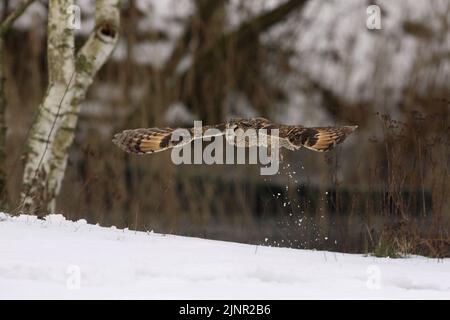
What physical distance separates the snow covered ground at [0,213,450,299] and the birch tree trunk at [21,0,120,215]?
177 cm

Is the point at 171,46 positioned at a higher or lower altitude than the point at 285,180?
higher

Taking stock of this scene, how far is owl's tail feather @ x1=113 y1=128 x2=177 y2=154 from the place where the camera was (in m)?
7.02

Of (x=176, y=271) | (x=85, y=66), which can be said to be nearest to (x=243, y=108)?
(x=85, y=66)

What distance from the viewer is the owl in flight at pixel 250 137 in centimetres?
685

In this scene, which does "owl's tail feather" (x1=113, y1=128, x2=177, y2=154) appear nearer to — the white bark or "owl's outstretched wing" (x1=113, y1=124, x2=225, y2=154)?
"owl's outstretched wing" (x1=113, y1=124, x2=225, y2=154)

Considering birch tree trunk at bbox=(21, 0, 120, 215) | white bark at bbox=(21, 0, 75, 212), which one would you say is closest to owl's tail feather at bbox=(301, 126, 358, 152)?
birch tree trunk at bbox=(21, 0, 120, 215)

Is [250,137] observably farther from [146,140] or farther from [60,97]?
[60,97]

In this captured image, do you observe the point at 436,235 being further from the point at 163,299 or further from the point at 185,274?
the point at 163,299

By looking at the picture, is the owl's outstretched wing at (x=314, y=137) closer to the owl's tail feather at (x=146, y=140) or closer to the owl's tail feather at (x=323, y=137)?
the owl's tail feather at (x=323, y=137)

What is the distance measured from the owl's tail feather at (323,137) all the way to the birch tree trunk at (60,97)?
7.78 feet

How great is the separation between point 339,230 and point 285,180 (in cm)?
283

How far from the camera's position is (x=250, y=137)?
22.7 ft

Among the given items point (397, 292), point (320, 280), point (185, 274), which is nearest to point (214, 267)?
point (185, 274)

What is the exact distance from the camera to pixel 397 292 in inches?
207
